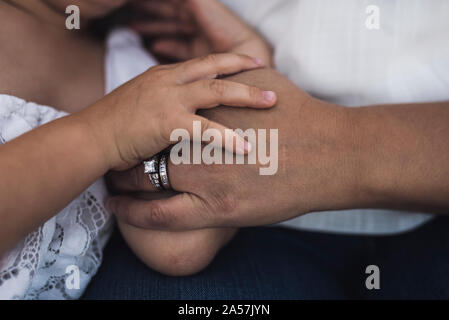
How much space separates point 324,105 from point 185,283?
1.37 ft

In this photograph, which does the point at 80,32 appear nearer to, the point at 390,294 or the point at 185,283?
the point at 185,283

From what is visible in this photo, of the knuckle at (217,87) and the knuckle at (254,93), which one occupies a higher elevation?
the knuckle at (217,87)

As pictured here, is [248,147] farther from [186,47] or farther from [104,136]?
[186,47]

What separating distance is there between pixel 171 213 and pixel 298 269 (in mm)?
324

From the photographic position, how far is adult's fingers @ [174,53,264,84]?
0.74 metres

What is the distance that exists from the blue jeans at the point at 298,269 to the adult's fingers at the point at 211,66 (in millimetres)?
374

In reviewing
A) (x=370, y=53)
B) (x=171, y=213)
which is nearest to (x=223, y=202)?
(x=171, y=213)

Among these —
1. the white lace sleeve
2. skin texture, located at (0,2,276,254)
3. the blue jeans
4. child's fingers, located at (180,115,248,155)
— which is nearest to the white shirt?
the blue jeans

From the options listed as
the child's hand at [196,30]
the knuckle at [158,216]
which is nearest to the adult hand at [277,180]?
the knuckle at [158,216]

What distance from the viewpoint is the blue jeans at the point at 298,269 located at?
798mm

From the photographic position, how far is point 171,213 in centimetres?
76

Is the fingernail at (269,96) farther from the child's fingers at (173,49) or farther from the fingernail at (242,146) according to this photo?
the child's fingers at (173,49)

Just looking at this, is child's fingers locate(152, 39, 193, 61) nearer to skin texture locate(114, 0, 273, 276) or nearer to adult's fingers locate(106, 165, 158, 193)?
skin texture locate(114, 0, 273, 276)

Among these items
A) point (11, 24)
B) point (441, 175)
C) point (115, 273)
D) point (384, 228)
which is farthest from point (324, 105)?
point (11, 24)
